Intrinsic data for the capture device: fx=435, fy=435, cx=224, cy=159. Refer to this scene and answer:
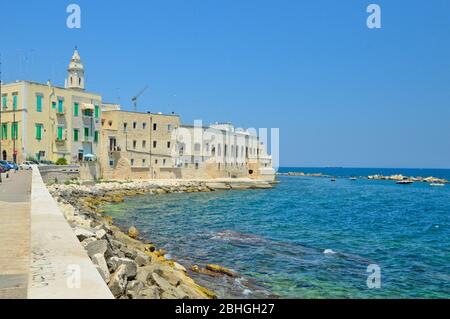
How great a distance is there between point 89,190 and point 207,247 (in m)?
24.9

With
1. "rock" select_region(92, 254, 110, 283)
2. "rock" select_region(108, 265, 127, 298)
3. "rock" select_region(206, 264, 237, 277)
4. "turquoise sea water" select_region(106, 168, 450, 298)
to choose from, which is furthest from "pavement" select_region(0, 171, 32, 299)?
"rock" select_region(206, 264, 237, 277)

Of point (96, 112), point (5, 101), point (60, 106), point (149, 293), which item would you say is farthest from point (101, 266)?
point (96, 112)

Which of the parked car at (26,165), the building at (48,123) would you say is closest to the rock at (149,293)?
the parked car at (26,165)

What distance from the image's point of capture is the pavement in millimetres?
5430

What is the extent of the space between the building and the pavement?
101ft

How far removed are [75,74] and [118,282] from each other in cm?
4882

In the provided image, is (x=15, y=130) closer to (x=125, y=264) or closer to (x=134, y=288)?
(x=125, y=264)

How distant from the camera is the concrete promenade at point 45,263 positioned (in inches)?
172

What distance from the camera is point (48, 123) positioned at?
44344 millimetres

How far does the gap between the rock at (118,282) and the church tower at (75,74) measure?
47.7 meters

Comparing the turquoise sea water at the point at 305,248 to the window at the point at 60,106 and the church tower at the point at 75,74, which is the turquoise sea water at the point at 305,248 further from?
the church tower at the point at 75,74

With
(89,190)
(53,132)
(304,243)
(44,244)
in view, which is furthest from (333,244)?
(53,132)

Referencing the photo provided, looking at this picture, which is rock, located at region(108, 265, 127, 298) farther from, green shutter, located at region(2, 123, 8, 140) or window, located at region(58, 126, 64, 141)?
green shutter, located at region(2, 123, 8, 140)
